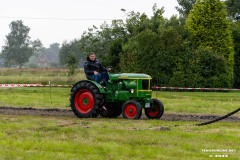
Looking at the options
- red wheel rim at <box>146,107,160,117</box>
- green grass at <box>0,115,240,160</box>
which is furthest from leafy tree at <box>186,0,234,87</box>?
green grass at <box>0,115,240,160</box>

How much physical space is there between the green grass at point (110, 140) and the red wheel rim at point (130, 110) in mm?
1934

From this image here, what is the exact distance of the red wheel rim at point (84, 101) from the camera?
15867 mm

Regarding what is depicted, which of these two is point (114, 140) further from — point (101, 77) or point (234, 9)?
point (234, 9)

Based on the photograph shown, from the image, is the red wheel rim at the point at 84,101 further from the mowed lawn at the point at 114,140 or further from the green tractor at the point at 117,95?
the mowed lawn at the point at 114,140

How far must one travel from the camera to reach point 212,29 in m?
37.6

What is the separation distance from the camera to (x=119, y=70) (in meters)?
39.0

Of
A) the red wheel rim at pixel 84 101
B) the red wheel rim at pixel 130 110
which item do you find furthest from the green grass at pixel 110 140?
the red wheel rim at pixel 84 101

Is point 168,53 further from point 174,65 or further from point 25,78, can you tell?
point 25,78

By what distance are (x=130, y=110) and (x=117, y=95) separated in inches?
26.7

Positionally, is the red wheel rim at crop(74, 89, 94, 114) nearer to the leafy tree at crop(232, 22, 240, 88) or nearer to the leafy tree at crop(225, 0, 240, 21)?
the leafy tree at crop(232, 22, 240, 88)

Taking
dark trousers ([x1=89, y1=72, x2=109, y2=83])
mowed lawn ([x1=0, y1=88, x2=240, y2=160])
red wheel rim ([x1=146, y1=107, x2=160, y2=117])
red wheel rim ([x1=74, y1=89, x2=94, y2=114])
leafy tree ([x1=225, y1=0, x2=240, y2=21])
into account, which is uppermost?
leafy tree ([x1=225, y1=0, x2=240, y2=21])

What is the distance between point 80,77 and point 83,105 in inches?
989

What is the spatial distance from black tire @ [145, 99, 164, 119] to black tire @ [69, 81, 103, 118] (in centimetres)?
162

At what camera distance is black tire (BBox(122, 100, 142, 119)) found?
1523 centimetres
